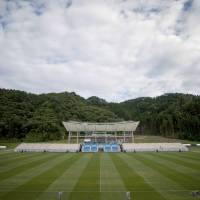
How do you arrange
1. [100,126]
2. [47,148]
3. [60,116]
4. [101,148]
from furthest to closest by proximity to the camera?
[60,116] < [100,126] < [101,148] < [47,148]

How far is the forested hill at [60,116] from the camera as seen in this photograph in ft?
236

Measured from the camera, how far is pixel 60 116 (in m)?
82.4

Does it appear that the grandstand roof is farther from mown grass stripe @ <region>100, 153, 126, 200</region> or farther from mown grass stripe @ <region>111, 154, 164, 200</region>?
mown grass stripe @ <region>111, 154, 164, 200</region>

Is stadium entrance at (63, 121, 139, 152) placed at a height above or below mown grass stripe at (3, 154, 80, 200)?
above

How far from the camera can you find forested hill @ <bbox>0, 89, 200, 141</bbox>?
Answer: 71.9 metres

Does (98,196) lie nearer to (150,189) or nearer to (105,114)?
(150,189)

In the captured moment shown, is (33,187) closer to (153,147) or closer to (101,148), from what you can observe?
(153,147)

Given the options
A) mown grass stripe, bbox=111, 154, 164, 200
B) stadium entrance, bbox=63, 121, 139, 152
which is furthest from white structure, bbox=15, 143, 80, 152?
mown grass stripe, bbox=111, 154, 164, 200

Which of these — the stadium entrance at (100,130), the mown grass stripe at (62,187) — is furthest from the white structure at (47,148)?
the mown grass stripe at (62,187)

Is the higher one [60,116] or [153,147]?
Answer: [60,116]

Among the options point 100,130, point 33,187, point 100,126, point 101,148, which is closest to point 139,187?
point 33,187

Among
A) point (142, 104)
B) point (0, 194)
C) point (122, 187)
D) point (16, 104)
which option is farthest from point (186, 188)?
point (142, 104)

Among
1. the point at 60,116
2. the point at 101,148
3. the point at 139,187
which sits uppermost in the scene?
the point at 60,116

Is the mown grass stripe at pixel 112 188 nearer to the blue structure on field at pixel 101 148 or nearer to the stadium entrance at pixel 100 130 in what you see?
the blue structure on field at pixel 101 148
